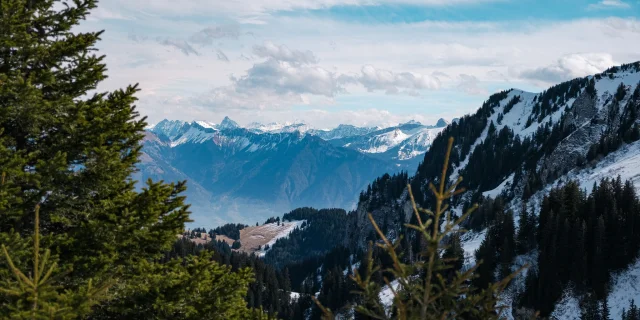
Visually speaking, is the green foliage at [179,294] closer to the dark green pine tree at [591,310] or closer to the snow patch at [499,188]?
the dark green pine tree at [591,310]

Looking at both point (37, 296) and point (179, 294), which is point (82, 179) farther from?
point (37, 296)

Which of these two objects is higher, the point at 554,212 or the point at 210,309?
the point at 210,309

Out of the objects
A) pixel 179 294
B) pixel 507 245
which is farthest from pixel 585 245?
pixel 179 294

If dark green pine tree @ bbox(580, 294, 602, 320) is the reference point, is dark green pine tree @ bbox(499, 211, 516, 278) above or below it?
above

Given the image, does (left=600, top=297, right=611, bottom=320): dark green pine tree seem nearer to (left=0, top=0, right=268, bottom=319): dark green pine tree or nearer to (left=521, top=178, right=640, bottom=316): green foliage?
(left=521, top=178, right=640, bottom=316): green foliage

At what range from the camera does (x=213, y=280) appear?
1404 cm

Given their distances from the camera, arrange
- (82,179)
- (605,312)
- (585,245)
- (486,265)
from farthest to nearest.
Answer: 1. (486,265)
2. (585,245)
3. (605,312)
4. (82,179)

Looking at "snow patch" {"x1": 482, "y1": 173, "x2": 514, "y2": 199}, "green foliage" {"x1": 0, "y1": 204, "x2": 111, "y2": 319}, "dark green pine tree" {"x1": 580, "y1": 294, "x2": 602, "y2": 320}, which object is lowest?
"dark green pine tree" {"x1": 580, "y1": 294, "x2": 602, "y2": 320}

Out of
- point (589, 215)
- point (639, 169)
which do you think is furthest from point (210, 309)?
point (639, 169)

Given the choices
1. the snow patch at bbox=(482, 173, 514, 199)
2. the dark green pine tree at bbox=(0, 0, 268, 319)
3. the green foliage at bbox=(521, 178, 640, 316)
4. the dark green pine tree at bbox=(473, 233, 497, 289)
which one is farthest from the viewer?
the snow patch at bbox=(482, 173, 514, 199)

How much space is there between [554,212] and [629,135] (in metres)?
60.2

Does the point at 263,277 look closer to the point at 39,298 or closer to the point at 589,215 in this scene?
the point at 589,215

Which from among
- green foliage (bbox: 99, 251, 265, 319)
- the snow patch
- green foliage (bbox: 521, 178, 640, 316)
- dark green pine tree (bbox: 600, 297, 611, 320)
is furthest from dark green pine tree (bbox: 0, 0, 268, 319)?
the snow patch

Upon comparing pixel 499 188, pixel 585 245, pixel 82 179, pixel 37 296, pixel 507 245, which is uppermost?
pixel 82 179
